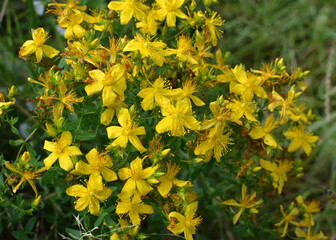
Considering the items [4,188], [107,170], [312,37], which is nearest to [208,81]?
[107,170]

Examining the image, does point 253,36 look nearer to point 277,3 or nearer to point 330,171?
point 277,3

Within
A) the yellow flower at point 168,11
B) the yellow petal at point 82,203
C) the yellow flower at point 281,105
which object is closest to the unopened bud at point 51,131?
the yellow petal at point 82,203

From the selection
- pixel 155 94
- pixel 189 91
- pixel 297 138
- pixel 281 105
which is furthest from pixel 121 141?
pixel 297 138

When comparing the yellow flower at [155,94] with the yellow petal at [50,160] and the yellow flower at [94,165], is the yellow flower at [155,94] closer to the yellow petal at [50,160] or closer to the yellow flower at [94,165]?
the yellow flower at [94,165]

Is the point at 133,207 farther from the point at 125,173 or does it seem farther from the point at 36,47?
the point at 36,47

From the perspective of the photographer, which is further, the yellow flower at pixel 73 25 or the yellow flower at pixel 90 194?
the yellow flower at pixel 73 25
